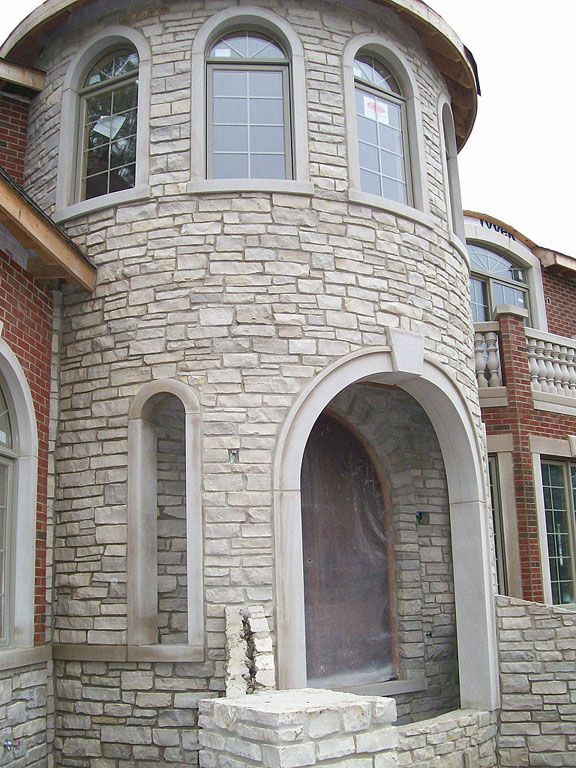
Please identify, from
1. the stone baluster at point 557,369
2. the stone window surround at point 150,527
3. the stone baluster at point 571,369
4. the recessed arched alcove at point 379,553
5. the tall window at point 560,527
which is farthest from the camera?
the stone baluster at point 571,369

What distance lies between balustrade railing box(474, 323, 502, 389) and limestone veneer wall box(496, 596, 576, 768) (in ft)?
9.60

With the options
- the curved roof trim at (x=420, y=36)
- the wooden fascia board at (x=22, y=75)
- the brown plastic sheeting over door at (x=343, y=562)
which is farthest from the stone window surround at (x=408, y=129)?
the wooden fascia board at (x=22, y=75)

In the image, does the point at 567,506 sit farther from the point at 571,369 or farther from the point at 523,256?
the point at 523,256

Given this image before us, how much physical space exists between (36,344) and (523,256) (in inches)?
352

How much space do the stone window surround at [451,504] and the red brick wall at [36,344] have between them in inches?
79.2

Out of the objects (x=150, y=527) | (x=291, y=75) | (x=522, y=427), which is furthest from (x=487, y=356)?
(x=150, y=527)

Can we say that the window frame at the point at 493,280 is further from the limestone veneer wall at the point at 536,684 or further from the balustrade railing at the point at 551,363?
the limestone veneer wall at the point at 536,684

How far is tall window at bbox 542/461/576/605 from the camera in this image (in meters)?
10.8

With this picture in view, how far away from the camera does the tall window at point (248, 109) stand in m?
8.06

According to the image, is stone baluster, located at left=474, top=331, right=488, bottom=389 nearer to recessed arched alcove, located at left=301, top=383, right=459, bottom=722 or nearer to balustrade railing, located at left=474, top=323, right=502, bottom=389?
balustrade railing, located at left=474, top=323, right=502, bottom=389

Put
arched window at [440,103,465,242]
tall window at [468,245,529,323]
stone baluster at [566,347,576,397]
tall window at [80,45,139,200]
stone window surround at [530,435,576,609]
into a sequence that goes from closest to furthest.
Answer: tall window at [80,45,139,200] → arched window at [440,103,465,242] → stone window surround at [530,435,576,609] → stone baluster at [566,347,576,397] → tall window at [468,245,529,323]

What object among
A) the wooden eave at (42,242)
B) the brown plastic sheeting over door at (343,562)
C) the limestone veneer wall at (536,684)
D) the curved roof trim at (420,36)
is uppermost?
the curved roof trim at (420,36)

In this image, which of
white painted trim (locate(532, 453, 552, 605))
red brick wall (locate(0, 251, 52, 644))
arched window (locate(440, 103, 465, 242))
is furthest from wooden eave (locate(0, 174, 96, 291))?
white painted trim (locate(532, 453, 552, 605))

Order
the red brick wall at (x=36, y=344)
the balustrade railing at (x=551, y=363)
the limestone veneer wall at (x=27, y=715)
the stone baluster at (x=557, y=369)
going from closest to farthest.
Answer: the limestone veneer wall at (x=27, y=715)
the red brick wall at (x=36, y=344)
the balustrade railing at (x=551, y=363)
the stone baluster at (x=557, y=369)
